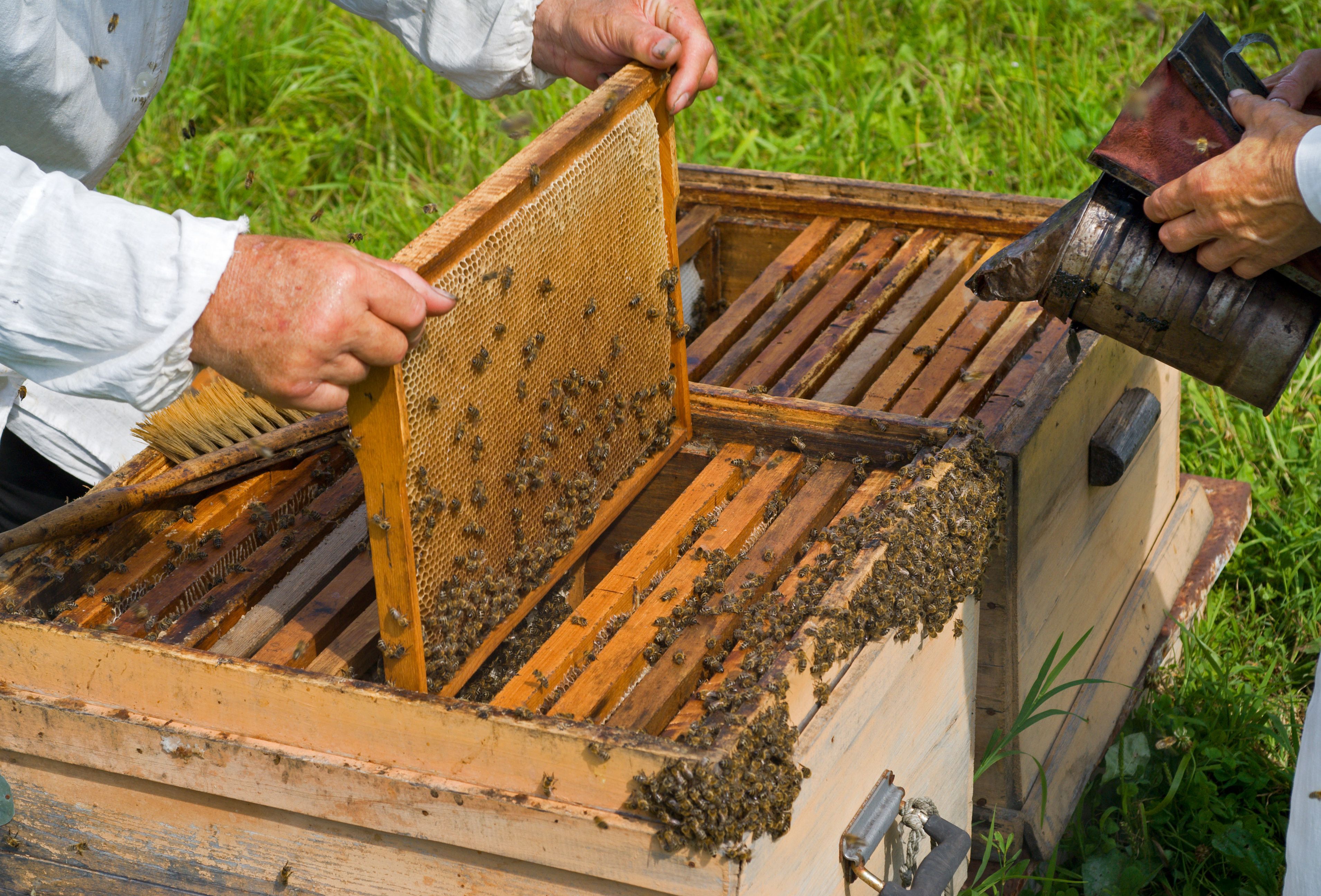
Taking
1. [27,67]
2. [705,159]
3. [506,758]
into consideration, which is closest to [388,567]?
[506,758]

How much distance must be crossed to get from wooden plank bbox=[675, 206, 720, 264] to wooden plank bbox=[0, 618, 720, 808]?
5.99ft

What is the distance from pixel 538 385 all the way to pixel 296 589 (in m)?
0.54

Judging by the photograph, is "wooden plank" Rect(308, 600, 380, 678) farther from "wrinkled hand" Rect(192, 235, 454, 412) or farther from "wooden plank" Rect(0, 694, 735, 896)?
"wrinkled hand" Rect(192, 235, 454, 412)

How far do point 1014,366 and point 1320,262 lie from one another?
0.70m

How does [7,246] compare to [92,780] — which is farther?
[92,780]

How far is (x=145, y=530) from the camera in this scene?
2.22m

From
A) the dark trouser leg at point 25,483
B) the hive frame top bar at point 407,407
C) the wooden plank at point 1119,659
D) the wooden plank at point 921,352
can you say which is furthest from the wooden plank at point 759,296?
the dark trouser leg at point 25,483

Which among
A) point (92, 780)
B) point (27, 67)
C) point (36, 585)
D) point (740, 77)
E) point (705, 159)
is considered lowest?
point (92, 780)

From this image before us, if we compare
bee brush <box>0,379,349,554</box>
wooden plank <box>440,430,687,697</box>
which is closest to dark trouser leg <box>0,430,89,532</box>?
bee brush <box>0,379,349,554</box>

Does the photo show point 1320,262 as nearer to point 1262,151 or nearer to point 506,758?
point 1262,151

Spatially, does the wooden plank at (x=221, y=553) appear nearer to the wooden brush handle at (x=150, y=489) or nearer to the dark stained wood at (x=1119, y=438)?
the wooden brush handle at (x=150, y=489)

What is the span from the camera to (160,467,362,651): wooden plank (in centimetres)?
199

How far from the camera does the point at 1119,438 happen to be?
2.56 meters

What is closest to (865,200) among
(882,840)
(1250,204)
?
(1250,204)
